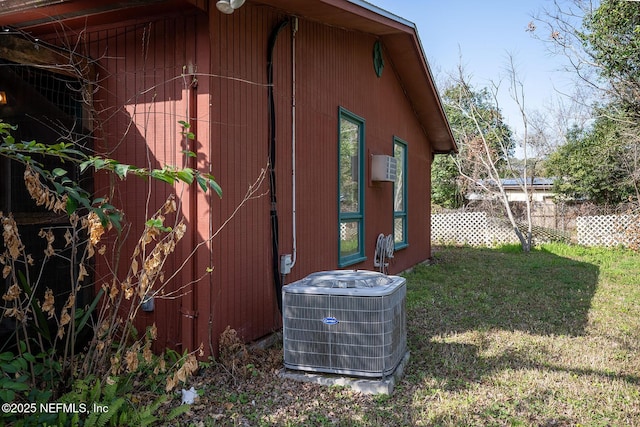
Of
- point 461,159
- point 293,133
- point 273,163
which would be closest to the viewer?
point 273,163

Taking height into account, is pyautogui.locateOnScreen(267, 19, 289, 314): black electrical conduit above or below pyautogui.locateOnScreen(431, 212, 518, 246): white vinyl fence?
above

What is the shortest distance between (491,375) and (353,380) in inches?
43.7

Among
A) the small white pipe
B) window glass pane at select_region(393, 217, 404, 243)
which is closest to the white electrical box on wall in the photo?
window glass pane at select_region(393, 217, 404, 243)

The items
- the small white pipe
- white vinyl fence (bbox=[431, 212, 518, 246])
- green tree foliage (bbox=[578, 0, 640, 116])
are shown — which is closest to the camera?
the small white pipe

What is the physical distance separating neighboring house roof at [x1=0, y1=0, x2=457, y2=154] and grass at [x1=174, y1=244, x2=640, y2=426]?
9.02ft

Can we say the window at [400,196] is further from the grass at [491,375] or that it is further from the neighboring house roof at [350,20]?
the grass at [491,375]

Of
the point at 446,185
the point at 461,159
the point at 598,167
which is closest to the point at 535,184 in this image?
the point at 446,185

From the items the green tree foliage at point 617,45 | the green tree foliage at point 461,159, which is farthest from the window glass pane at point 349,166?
the green tree foliage at point 461,159

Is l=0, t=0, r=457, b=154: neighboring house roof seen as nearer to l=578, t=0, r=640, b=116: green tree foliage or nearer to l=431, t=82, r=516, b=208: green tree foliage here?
l=578, t=0, r=640, b=116: green tree foliage

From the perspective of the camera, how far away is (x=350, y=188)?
638 cm

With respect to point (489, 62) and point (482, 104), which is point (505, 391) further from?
point (482, 104)

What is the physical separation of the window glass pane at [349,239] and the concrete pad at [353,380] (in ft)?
8.52

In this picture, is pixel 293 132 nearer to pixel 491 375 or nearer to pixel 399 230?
pixel 491 375

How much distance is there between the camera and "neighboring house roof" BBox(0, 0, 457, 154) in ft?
11.0
